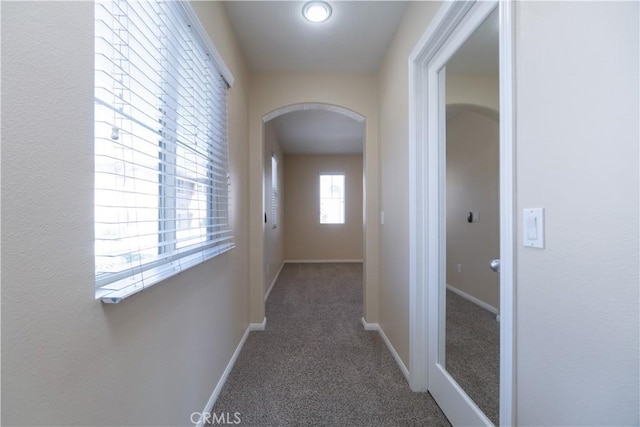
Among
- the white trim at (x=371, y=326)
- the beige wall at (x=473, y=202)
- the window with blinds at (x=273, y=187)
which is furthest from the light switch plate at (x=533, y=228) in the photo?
the window with blinds at (x=273, y=187)

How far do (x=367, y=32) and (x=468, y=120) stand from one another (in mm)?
1216

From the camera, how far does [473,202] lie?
151cm

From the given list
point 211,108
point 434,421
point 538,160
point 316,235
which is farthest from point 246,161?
point 316,235

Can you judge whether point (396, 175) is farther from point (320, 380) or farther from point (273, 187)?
point (273, 187)

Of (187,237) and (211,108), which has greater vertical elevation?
(211,108)

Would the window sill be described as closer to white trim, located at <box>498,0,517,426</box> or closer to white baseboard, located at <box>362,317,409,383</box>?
white trim, located at <box>498,0,517,426</box>

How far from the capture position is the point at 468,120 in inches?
58.4

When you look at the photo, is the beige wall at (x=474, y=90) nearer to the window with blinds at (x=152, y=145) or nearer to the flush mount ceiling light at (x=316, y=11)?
the flush mount ceiling light at (x=316, y=11)

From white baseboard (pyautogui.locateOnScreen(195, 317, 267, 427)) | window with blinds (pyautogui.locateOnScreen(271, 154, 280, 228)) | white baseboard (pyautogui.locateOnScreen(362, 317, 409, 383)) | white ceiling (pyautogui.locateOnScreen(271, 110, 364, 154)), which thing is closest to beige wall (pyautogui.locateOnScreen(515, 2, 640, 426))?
white baseboard (pyautogui.locateOnScreen(362, 317, 409, 383))

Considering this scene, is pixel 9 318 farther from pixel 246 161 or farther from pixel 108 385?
pixel 246 161

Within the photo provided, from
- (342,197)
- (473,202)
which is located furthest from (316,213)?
(473,202)

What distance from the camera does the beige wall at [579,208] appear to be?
64 cm

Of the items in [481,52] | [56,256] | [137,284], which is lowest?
[137,284]

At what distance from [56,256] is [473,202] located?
1.71 metres
